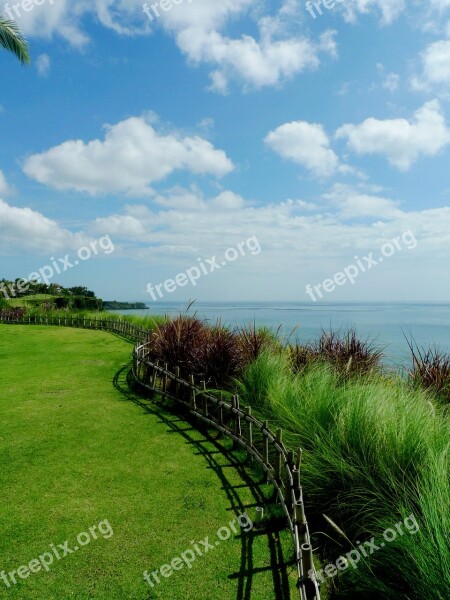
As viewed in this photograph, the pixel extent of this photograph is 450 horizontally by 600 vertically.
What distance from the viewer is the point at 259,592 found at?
3502mm

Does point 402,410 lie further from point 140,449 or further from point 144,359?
point 144,359

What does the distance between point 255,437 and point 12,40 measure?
51.6 ft

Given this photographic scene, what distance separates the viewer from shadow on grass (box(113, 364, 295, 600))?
3.70m

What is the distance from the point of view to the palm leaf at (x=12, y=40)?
13.9m

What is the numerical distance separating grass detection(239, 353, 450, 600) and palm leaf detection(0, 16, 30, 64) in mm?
15185

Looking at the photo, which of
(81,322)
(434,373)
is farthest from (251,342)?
(81,322)

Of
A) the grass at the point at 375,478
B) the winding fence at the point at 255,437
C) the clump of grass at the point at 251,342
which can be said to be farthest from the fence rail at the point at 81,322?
Result: the grass at the point at 375,478

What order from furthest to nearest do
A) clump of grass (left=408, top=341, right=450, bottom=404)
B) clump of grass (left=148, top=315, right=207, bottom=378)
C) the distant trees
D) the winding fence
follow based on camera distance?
1. the distant trees
2. clump of grass (left=148, top=315, right=207, bottom=378)
3. clump of grass (left=408, top=341, right=450, bottom=404)
4. the winding fence

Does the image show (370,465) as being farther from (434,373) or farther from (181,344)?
(181,344)

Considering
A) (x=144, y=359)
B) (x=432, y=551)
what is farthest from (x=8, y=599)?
(x=144, y=359)

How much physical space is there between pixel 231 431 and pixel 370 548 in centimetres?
346

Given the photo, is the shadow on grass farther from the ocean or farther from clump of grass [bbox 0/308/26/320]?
clump of grass [bbox 0/308/26/320]

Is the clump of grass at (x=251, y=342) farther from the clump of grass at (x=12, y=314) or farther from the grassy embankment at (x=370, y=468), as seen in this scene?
Result: the clump of grass at (x=12, y=314)

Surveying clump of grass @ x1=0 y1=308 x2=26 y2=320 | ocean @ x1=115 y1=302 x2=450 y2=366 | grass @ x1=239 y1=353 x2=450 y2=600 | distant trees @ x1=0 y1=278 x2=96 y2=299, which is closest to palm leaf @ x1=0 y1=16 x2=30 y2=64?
ocean @ x1=115 y1=302 x2=450 y2=366
